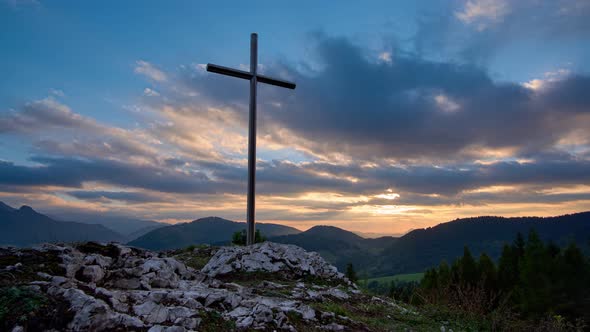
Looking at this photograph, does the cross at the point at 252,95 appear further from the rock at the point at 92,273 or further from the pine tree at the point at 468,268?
the pine tree at the point at 468,268

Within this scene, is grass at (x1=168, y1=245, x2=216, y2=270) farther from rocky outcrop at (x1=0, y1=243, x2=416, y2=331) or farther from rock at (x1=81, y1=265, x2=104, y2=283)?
rock at (x1=81, y1=265, x2=104, y2=283)

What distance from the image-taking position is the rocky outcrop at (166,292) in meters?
6.32

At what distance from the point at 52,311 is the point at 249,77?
16.1 metres

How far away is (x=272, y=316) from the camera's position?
7004 millimetres

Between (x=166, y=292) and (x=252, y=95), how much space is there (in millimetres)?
13729

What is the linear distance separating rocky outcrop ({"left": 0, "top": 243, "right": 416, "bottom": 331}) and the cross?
4020 millimetres

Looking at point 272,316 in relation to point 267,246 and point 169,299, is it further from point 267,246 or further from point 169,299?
point 267,246

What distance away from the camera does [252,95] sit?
1978cm

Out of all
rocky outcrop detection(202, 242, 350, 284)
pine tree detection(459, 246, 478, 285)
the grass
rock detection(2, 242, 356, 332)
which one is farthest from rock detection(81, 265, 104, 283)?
pine tree detection(459, 246, 478, 285)

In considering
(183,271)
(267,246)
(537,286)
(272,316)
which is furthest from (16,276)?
(537,286)

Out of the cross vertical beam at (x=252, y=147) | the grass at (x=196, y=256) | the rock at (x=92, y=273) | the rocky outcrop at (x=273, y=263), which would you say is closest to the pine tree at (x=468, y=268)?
the grass at (x=196, y=256)

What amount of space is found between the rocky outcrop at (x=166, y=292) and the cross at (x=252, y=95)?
4.02 metres

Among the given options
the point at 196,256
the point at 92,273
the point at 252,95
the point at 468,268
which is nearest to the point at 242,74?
the point at 252,95

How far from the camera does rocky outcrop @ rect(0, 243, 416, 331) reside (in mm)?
6324
